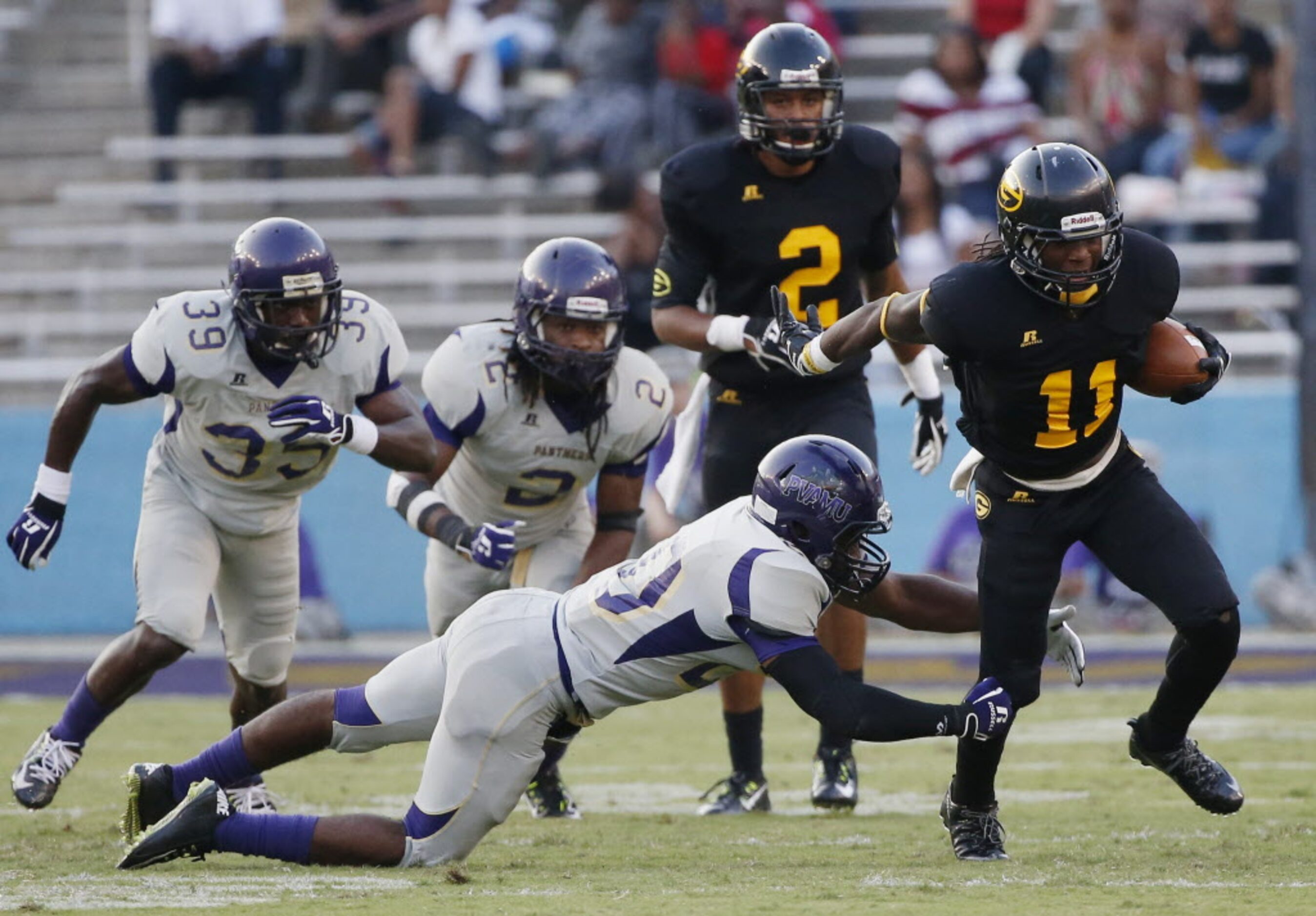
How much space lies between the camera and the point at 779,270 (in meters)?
5.70

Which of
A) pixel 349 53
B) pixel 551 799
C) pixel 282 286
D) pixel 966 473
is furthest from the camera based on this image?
pixel 349 53

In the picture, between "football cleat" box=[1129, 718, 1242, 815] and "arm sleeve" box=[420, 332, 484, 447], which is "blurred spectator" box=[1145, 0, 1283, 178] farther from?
"football cleat" box=[1129, 718, 1242, 815]

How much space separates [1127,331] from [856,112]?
9026 millimetres

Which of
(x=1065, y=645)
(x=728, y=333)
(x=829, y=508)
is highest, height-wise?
(x=728, y=333)

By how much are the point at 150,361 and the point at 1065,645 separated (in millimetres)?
2495

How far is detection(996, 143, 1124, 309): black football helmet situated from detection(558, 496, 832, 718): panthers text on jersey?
0.82m

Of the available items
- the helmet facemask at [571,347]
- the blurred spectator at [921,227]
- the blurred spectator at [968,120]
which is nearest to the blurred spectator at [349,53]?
the blurred spectator at [968,120]

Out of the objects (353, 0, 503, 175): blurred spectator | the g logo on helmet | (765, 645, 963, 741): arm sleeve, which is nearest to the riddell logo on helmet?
(765, 645, 963, 741): arm sleeve

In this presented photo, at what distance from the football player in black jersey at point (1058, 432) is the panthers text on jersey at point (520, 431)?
95 cm

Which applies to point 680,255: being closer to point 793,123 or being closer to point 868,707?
point 793,123

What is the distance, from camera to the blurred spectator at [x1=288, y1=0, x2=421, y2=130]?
13125 mm

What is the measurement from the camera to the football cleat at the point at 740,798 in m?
5.73

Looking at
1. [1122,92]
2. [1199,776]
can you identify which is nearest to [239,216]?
[1122,92]

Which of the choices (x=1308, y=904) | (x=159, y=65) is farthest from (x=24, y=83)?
(x=1308, y=904)
